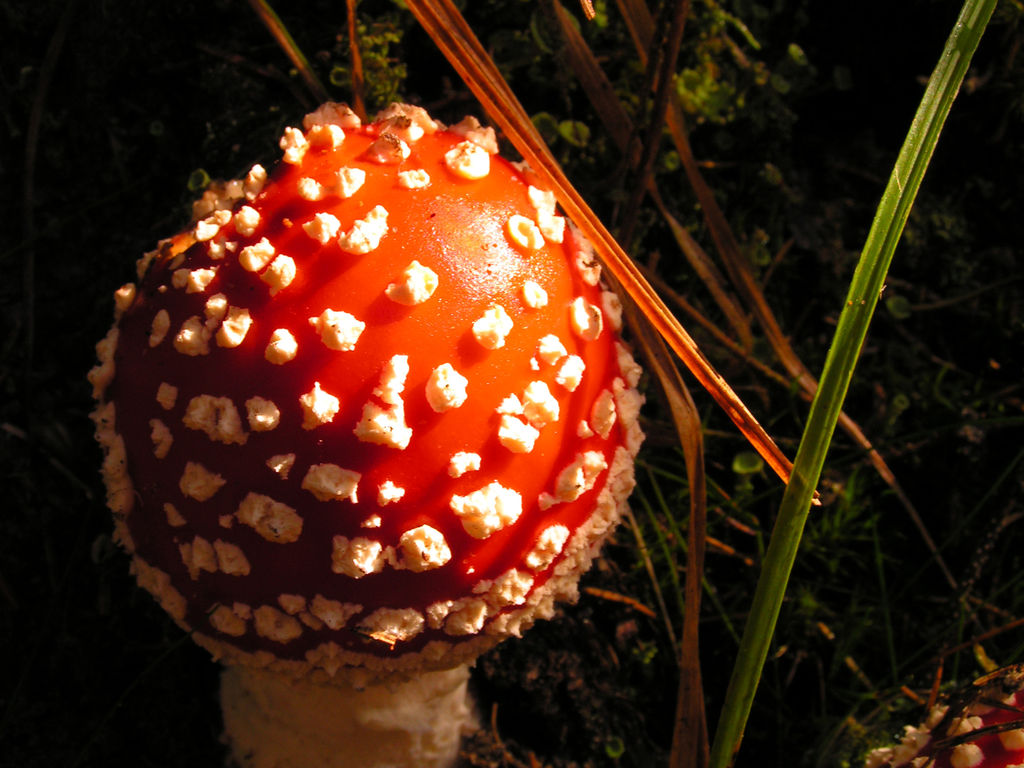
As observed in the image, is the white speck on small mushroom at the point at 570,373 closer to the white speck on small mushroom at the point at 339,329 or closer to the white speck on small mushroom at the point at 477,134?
the white speck on small mushroom at the point at 339,329

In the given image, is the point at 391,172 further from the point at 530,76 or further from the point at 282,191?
the point at 530,76

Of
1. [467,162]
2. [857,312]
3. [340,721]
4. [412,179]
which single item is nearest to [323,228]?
[412,179]

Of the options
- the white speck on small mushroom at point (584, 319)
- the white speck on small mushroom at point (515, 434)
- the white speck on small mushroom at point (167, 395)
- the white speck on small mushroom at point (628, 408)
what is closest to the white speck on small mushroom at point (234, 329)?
the white speck on small mushroom at point (167, 395)

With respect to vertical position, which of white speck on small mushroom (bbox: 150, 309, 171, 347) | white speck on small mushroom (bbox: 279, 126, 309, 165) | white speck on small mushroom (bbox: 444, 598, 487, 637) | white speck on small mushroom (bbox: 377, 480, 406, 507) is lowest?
white speck on small mushroom (bbox: 444, 598, 487, 637)

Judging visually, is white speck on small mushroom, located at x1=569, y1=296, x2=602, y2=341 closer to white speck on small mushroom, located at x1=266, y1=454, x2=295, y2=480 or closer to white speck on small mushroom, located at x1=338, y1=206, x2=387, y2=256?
white speck on small mushroom, located at x1=338, y1=206, x2=387, y2=256

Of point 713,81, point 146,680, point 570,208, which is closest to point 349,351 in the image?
point 570,208

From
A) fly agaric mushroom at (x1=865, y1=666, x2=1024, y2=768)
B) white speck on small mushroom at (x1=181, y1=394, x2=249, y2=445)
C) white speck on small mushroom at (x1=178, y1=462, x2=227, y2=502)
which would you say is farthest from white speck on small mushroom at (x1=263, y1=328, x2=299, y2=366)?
fly agaric mushroom at (x1=865, y1=666, x2=1024, y2=768)

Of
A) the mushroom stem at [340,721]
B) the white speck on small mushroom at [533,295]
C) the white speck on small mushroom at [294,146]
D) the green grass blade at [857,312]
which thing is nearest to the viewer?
the green grass blade at [857,312]
